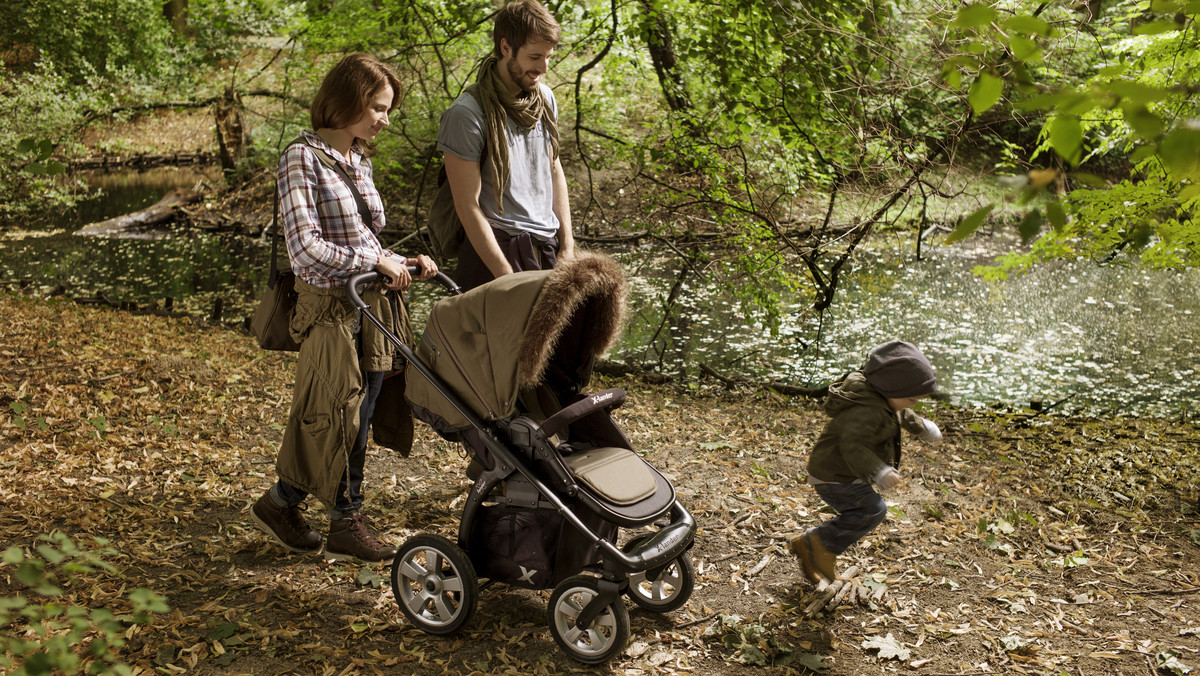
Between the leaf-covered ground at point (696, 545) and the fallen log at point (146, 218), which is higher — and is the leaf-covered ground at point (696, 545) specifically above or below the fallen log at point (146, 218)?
above

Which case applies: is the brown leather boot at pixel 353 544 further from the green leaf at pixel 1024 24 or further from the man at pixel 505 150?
the green leaf at pixel 1024 24

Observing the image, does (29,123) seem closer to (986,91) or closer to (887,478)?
(887,478)

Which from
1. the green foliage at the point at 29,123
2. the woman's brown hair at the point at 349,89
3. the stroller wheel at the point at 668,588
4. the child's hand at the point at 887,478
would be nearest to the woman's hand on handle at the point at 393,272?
the woman's brown hair at the point at 349,89

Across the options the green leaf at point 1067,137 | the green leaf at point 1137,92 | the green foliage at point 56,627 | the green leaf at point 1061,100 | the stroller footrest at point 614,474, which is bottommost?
the stroller footrest at point 614,474

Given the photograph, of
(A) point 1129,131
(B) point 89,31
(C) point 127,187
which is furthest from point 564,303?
(B) point 89,31

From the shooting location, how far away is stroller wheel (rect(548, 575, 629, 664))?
10.4ft

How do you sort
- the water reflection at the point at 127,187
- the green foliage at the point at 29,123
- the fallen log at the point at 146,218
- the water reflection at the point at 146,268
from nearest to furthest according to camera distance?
the water reflection at the point at 146,268 < the green foliage at the point at 29,123 < the fallen log at the point at 146,218 < the water reflection at the point at 127,187

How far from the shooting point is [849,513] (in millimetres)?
3779

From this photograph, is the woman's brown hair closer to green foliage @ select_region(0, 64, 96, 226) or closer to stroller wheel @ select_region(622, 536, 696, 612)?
stroller wheel @ select_region(622, 536, 696, 612)

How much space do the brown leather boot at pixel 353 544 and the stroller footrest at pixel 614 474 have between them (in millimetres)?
1202

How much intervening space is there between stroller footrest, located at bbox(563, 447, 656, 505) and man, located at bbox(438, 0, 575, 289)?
2.77ft

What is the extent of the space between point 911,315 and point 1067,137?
10.9 meters

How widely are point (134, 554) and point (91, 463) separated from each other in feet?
4.08

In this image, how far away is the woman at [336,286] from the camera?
3463 millimetres
